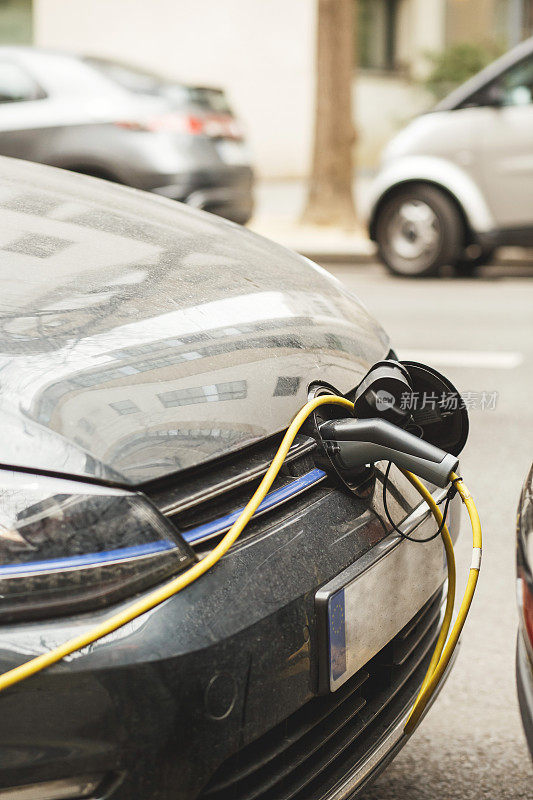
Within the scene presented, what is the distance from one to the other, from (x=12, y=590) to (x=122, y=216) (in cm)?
119

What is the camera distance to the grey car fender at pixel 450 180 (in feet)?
29.1

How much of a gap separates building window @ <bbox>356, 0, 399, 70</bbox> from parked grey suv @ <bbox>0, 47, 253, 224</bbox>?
46.7ft

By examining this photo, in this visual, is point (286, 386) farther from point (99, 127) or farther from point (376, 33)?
point (376, 33)

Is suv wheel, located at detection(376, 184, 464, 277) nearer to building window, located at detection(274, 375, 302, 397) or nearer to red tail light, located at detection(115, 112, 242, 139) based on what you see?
red tail light, located at detection(115, 112, 242, 139)

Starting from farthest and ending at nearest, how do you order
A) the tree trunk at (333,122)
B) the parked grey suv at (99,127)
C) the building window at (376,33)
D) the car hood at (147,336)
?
the building window at (376,33) → the tree trunk at (333,122) → the parked grey suv at (99,127) → the car hood at (147,336)

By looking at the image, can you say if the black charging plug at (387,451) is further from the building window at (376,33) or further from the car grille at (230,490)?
the building window at (376,33)

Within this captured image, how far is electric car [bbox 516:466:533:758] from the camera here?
5.41 feet

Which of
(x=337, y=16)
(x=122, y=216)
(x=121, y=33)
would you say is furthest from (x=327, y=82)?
(x=122, y=216)

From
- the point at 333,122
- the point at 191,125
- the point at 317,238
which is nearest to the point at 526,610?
the point at 191,125

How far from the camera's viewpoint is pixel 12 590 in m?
1.39

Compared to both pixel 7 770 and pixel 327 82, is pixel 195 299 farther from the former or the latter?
pixel 327 82

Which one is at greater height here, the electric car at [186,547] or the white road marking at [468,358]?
the electric car at [186,547]

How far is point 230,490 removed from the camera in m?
1.63

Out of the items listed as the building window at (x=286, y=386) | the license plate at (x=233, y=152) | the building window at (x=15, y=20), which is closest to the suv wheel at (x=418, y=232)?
the license plate at (x=233, y=152)
